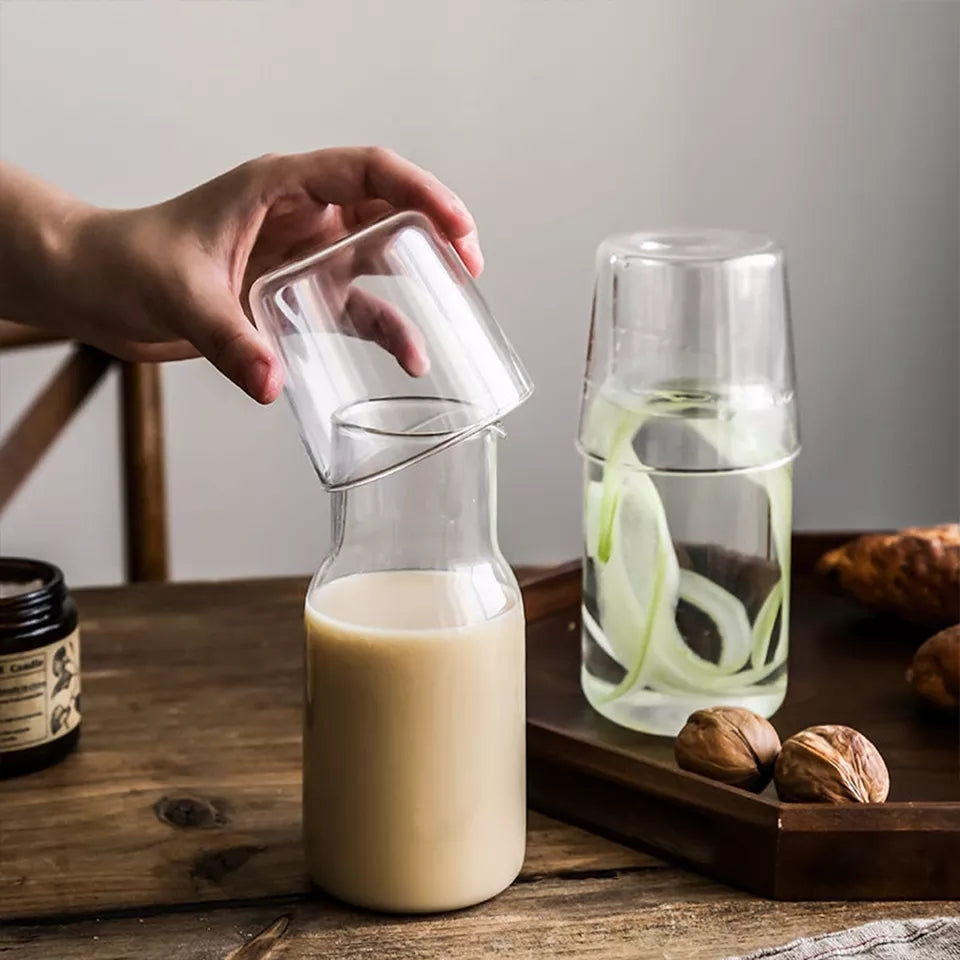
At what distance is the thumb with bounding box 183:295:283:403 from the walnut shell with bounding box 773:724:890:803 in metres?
0.29

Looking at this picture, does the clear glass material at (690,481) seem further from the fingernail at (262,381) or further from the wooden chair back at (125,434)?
the wooden chair back at (125,434)

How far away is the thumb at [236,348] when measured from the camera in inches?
23.9

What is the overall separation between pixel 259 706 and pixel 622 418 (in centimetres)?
27

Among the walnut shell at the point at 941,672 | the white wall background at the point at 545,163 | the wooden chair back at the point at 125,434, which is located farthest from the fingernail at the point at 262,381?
the white wall background at the point at 545,163

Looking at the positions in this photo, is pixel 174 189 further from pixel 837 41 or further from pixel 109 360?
pixel 837 41

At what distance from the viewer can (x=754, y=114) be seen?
1404 mm

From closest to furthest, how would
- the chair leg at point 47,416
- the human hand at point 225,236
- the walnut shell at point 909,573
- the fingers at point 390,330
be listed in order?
the fingers at point 390,330 < the human hand at point 225,236 < the walnut shell at point 909,573 < the chair leg at point 47,416

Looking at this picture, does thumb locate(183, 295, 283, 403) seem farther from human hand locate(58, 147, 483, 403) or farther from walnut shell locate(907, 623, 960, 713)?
walnut shell locate(907, 623, 960, 713)

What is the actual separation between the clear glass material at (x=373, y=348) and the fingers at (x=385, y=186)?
96mm

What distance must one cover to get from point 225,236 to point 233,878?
1.03 ft

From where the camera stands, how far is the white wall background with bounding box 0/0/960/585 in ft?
4.32

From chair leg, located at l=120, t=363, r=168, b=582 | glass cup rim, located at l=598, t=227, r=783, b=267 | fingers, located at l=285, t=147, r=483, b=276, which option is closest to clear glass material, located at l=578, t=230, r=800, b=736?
glass cup rim, located at l=598, t=227, r=783, b=267

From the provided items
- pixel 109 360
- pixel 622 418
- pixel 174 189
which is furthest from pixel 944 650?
pixel 174 189

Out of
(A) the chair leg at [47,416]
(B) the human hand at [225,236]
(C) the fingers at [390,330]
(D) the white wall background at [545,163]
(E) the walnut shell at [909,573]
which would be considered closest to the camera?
(C) the fingers at [390,330]
